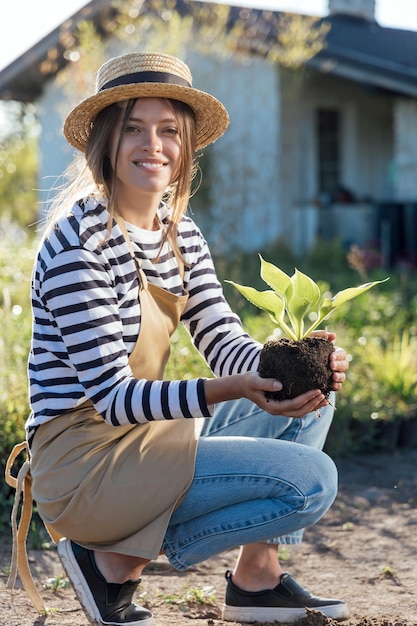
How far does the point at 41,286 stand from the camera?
2.58 metres

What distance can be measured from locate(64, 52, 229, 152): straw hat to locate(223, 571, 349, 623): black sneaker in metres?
1.44

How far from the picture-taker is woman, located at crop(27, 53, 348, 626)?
2516 mm

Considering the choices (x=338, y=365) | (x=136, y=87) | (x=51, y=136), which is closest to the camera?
(x=338, y=365)

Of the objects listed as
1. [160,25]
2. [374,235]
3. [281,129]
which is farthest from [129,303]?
[281,129]

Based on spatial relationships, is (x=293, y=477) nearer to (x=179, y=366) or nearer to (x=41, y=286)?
(x=41, y=286)

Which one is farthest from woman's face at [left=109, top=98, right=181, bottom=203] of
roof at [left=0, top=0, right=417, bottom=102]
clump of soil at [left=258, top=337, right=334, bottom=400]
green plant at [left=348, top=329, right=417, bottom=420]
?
roof at [left=0, top=0, right=417, bottom=102]

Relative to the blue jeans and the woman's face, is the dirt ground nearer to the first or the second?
the blue jeans

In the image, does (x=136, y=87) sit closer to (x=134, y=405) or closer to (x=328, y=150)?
(x=134, y=405)

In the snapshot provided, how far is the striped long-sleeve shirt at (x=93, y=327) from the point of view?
8.18 ft

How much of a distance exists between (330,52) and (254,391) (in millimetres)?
10514

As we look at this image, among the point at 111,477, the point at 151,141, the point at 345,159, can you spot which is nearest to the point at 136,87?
the point at 151,141

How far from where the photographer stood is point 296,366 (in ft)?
8.15

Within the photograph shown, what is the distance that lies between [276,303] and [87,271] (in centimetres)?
52

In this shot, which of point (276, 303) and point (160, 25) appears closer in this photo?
point (276, 303)
